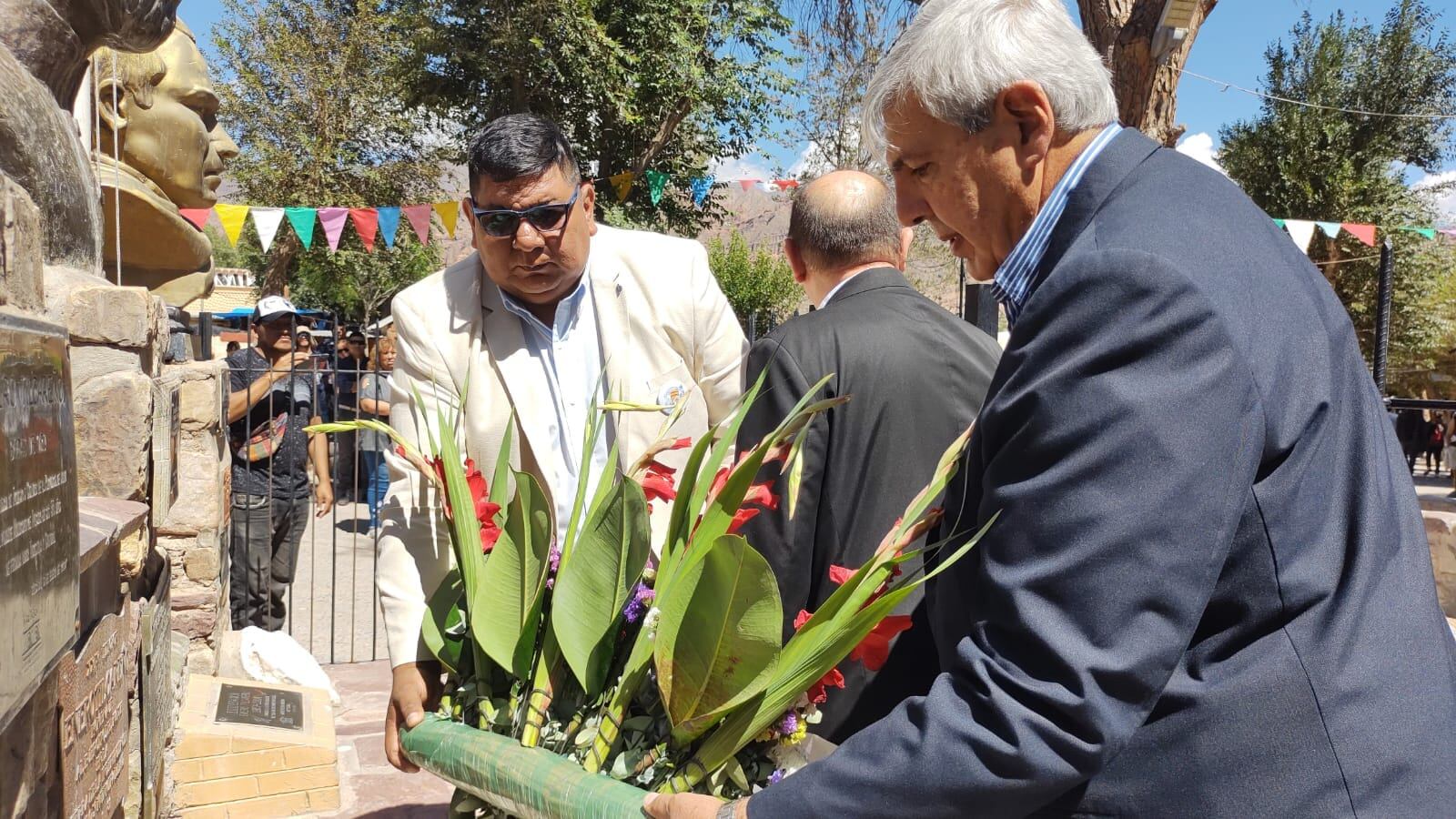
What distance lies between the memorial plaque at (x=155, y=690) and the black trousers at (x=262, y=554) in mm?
2389

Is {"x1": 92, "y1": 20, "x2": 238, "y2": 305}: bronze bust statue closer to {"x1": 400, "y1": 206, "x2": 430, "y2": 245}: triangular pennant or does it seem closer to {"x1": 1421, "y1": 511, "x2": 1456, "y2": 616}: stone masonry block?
{"x1": 400, "y1": 206, "x2": 430, "y2": 245}: triangular pennant

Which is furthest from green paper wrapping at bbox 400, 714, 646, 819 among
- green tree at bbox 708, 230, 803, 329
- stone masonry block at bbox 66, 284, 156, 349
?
green tree at bbox 708, 230, 803, 329

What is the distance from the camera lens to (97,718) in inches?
76.0

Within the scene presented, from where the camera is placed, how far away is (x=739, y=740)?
141cm

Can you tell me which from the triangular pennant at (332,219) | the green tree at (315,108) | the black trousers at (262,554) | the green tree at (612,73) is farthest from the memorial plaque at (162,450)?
the green tree at (315,108)

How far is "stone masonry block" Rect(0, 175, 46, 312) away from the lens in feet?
4.42

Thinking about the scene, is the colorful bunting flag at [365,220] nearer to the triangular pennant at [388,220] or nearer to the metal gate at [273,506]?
the triangular pennant at [388,220]

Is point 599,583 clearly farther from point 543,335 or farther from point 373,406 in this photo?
point 373,406

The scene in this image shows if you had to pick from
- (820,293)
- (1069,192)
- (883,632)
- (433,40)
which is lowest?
(883,632)

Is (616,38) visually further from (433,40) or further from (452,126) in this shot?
(452,126)

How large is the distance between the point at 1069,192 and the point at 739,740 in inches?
31.3

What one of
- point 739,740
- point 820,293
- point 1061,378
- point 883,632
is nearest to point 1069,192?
point 1061,378

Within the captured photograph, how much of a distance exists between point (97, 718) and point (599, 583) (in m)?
1.06

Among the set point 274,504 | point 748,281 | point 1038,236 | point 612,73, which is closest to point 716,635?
point 1038,236
